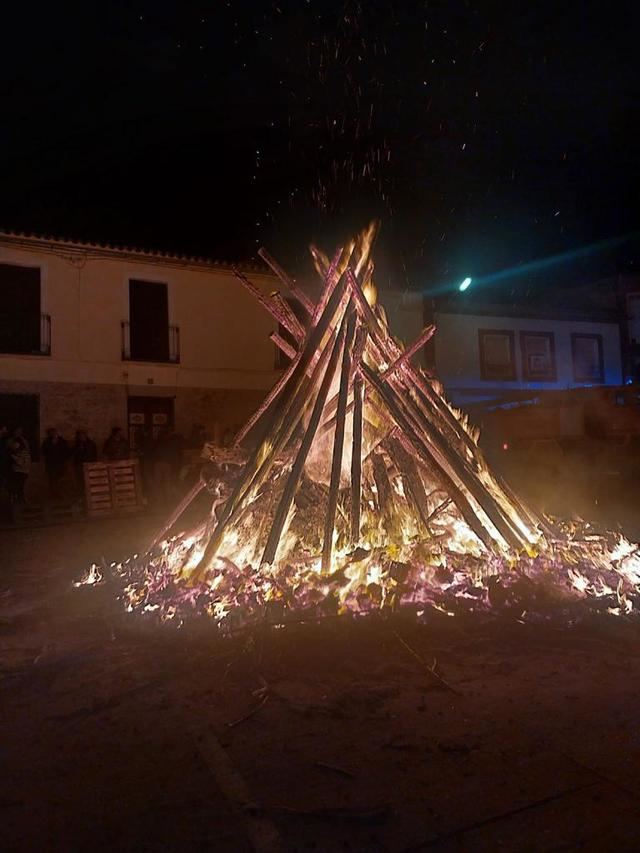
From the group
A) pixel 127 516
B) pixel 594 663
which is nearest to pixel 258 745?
pixel 594 663

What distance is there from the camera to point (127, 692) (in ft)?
12.4

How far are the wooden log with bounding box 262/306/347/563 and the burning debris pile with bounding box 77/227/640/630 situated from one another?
0.05ft

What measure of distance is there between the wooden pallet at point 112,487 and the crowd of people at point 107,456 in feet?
1.46

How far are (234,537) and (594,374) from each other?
20365 mm

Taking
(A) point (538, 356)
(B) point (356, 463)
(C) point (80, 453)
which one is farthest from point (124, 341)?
(A) point (538, 356)

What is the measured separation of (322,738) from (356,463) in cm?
277

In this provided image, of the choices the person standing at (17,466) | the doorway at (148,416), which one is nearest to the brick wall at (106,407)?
the doorway at (148,416)

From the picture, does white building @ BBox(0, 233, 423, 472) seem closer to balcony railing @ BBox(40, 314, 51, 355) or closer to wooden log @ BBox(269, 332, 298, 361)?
balcony railing @ BBox(40, 314, 51, 355)

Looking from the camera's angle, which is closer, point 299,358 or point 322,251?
point 299,358

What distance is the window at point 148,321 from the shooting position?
16125 mm

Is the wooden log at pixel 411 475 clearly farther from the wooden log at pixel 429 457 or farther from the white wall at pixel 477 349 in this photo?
the white wall at pixel 477 349

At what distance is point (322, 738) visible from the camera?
10.4 ft

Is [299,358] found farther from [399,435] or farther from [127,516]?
[127,516]

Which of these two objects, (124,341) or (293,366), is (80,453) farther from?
(293,366)
